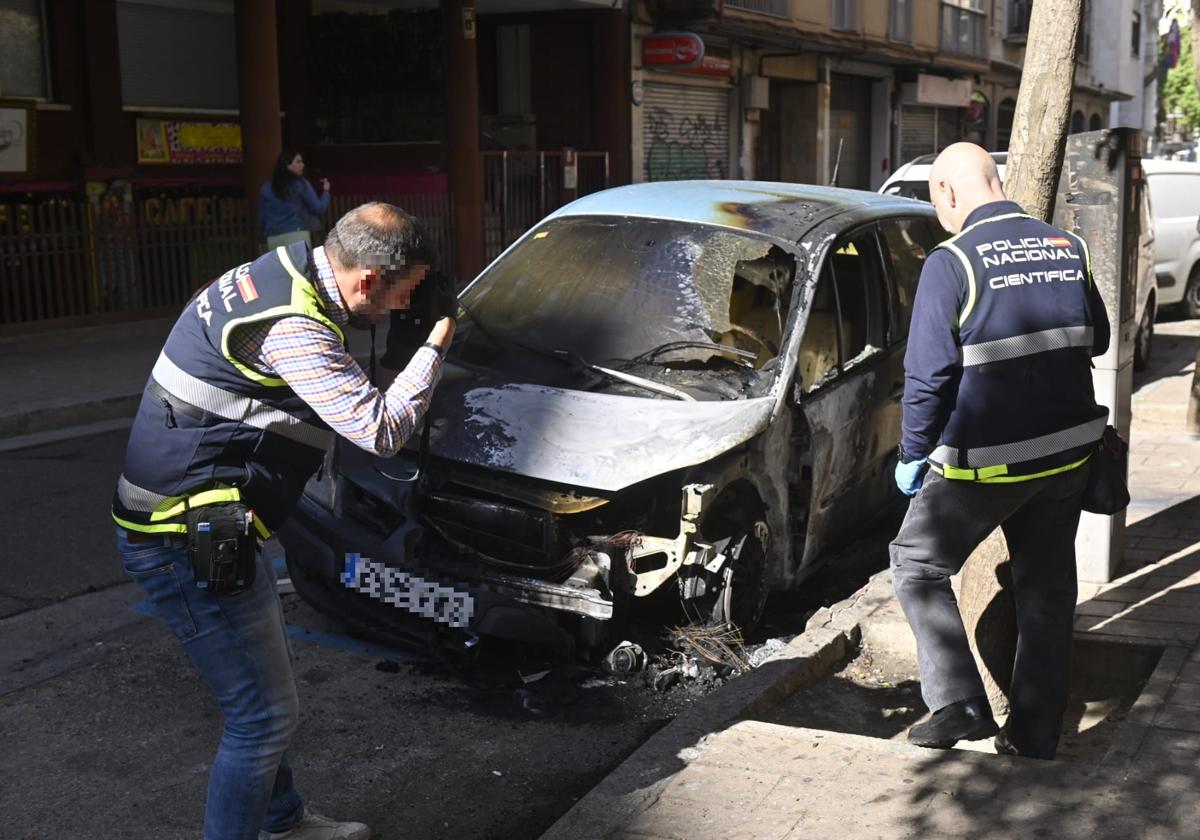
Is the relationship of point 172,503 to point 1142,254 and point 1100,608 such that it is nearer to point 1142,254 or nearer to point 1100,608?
point 1100,608

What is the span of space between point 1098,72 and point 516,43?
3008 centimetres

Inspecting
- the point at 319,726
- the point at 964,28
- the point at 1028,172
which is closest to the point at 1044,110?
the point at 1028,172

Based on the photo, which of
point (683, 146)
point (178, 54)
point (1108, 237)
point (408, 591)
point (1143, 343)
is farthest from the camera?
point (683, 146)

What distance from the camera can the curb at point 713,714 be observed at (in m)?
3.50

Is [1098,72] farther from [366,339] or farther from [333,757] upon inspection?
[333,757]

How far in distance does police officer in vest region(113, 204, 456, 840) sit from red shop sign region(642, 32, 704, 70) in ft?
62.9

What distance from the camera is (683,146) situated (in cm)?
2336

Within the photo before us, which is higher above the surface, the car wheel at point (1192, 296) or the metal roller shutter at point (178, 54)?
the metal roller shutter at point (178, 54)

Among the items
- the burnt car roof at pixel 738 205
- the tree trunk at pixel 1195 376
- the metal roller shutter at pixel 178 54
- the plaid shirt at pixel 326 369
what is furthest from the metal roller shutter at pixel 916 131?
the plaid shirt at pixel 326 369

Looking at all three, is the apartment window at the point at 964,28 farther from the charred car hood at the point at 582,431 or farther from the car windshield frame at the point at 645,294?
the charred car hood at the point at 582,431

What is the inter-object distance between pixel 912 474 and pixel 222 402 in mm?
1896

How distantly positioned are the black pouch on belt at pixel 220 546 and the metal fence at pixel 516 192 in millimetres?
14793

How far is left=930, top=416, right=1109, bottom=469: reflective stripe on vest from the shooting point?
11.9 ft

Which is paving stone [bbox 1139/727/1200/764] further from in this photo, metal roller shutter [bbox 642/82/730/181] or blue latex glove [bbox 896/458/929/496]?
metal roller shutter [bbox 642/82/730/181]
